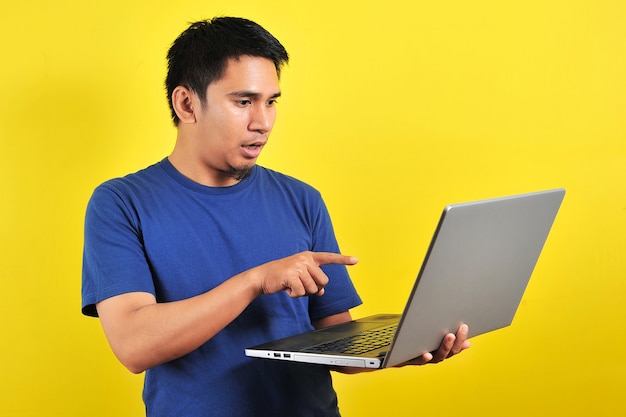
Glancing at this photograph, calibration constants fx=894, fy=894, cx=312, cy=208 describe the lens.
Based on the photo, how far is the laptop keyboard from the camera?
132 centimetres

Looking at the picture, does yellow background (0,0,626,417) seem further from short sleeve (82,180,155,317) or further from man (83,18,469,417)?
short sleeve (82,180,155,317)

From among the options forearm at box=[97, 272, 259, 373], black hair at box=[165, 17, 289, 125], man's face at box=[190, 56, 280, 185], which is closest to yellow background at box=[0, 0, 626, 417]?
black hair at box=[165, 17, 289, 125]

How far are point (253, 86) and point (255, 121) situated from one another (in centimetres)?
6

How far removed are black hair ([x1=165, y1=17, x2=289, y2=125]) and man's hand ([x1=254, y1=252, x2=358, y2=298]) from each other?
0.40 meters

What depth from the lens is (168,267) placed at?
4.88 ft

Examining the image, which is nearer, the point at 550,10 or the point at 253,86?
the point at 253,86

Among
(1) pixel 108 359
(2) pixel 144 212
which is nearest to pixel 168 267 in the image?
(2) pixel 144 212

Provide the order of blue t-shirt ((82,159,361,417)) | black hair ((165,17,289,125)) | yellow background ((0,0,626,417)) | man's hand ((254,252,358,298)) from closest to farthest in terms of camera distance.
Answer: man's hand ((254,252,358,298)) < blue t-shirt ((82,159,361,417)) < black hair ((165,17,289,125)) < yellow background ((0,0,626,417))

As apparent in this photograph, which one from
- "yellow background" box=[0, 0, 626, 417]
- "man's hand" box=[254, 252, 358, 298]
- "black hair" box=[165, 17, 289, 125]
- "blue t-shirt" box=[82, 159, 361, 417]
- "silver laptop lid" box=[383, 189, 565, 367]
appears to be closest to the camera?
"silver laptop lid" box=[383, 189, 565, 367]

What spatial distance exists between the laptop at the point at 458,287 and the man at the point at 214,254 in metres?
0.07

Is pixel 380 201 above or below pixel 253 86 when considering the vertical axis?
below

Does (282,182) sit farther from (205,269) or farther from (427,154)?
(427,154)

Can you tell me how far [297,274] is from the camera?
131 cm

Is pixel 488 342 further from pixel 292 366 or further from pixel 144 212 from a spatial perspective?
pixel 144 212
